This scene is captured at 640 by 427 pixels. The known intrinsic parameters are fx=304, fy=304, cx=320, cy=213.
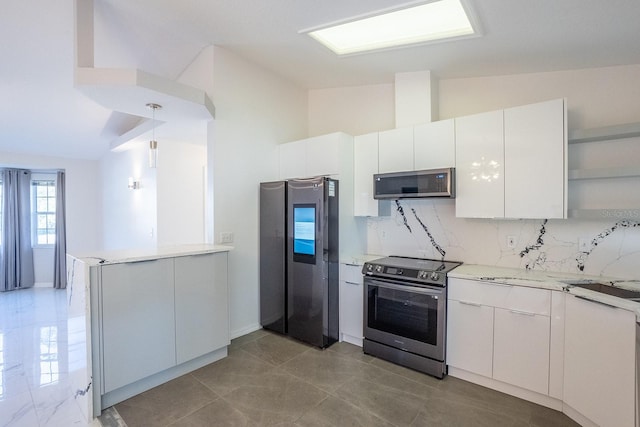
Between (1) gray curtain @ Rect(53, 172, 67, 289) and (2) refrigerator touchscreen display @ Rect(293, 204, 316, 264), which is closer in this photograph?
(2) refrigerator touchscreen display @ Rect(293, 204, 316, 264)

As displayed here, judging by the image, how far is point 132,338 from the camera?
2.26 meters

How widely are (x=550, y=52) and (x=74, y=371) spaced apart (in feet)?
14.5

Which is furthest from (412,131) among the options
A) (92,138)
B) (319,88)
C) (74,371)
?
(92,138)

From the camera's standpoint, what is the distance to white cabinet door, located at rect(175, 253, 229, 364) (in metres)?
2.54

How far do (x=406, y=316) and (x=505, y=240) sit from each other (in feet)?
3.84

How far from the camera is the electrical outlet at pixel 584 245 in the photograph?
248 centimetres

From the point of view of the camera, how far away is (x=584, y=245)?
2494 millimetres

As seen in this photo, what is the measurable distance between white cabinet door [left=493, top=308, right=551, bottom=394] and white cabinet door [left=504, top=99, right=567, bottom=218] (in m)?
0.81

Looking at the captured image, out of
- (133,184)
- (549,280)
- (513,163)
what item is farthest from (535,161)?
(133,184)

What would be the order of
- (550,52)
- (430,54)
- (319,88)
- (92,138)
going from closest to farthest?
(550,52)
(430,54)
(319,88)
(92,138)

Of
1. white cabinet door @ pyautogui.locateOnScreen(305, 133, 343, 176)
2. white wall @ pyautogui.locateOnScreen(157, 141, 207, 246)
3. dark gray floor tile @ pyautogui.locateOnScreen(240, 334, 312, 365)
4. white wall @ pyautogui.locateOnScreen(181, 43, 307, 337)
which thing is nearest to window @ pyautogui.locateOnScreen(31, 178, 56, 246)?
white wall @ pyautogui.locateOnScreen(157, 141, 207, 246)

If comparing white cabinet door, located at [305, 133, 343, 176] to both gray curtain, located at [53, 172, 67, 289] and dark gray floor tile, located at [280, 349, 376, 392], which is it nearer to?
dark gray floor tile, located at [280, 349, 376, 392]

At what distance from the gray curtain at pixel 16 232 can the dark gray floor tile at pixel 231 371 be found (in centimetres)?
580

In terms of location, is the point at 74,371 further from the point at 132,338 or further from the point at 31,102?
the point at 31,102
